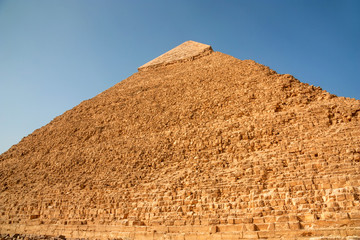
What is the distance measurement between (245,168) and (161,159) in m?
2.88

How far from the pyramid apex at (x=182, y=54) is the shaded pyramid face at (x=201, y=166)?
11.6 feet

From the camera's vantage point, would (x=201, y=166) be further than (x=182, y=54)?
No

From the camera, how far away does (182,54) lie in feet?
58.9

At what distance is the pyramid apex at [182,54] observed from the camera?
1696 centimetres

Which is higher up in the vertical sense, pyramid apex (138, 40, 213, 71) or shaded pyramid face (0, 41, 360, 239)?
pyramid apex (138, 40, 213, 71)

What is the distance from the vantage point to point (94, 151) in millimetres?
10555

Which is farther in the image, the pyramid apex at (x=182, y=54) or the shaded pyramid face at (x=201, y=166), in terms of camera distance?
the pyramid apex at (x=182, y=54)

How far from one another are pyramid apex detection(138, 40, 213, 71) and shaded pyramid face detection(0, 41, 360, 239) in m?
3.52

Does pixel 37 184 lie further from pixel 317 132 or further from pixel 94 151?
pixel 317 132

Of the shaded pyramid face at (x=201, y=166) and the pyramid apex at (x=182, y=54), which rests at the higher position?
the pyramid apex at (x=182, y=54)

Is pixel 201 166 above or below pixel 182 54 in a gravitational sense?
below

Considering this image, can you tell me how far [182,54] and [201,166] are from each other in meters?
12.0

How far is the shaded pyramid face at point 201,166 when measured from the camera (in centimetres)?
513

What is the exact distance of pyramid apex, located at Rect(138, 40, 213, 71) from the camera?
1696cm
